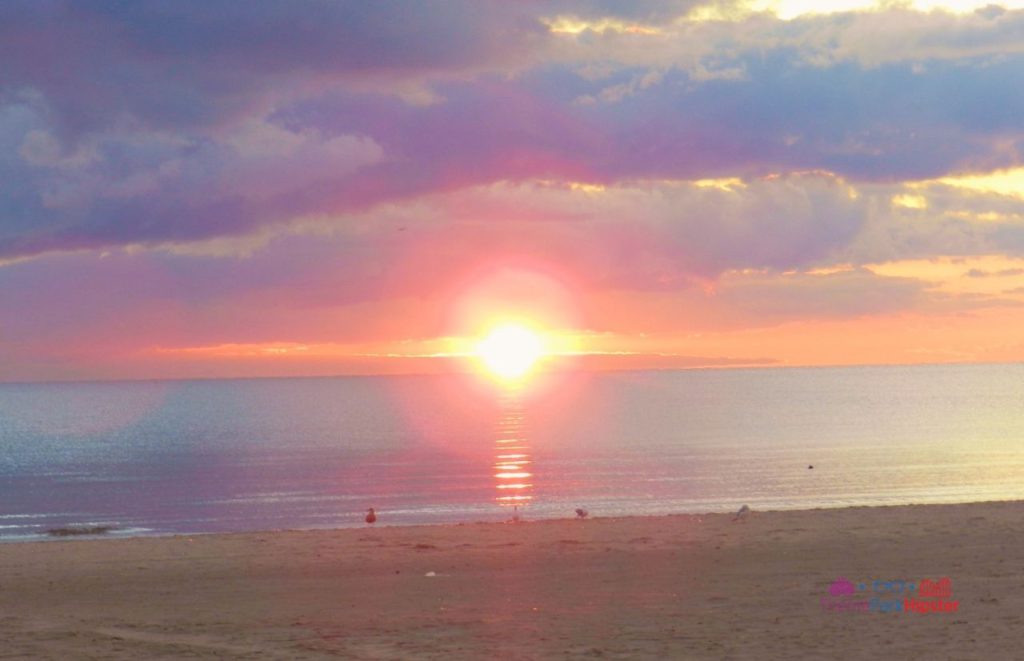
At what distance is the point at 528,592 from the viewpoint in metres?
19.9

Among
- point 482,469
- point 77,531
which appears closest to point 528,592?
point 77,531

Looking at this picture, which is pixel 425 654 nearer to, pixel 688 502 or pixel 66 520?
pixel 688 502

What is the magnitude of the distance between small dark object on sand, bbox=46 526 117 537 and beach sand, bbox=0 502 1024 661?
19.0 m

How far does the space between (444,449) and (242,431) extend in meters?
52.6

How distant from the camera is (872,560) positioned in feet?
75.2

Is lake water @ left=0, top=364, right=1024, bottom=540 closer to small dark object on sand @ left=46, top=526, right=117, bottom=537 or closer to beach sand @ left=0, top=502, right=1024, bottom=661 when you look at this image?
small dark object on sand @ left=46, top=526, right=117, bottom=537

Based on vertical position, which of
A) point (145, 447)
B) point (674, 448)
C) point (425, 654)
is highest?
point (145, 447)

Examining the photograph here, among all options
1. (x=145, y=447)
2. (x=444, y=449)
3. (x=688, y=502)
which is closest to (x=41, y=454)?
(x=145, y=447)

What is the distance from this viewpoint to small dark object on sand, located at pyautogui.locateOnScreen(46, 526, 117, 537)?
160 ft

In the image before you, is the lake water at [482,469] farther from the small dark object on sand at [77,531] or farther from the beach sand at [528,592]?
the beach sand at [528,592]

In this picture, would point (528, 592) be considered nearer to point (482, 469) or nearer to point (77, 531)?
point (77, 531)

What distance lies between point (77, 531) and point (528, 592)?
3559cm

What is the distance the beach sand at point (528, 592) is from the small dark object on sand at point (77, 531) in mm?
19000

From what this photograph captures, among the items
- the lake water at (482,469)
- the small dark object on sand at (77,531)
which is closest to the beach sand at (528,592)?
the small dark object on sand at (77,531)
